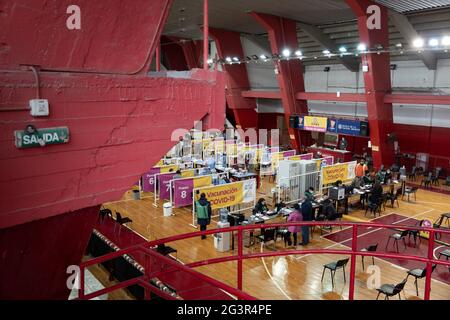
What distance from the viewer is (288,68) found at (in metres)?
26.7

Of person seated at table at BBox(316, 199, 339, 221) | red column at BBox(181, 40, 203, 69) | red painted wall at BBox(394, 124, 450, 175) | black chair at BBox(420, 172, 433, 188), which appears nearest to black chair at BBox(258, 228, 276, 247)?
person seated at table at BBox(316, 199, 339, 221)

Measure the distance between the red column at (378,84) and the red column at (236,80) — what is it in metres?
12.8

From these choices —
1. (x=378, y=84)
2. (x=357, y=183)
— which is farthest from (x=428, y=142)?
(x=357, y=183)

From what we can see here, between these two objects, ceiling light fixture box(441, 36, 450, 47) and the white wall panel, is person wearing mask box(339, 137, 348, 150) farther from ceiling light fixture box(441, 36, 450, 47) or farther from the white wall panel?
ceiling light fixture box(441, 36, 450, 47)

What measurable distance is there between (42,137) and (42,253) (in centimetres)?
104

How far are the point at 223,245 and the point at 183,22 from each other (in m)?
17.5

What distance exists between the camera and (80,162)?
9.57 feet

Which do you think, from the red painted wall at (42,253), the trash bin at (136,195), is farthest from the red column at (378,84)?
the red painted wall at (42,253)

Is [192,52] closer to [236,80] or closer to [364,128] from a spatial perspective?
[236,80]

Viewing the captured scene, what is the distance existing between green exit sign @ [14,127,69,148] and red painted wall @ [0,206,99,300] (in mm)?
646

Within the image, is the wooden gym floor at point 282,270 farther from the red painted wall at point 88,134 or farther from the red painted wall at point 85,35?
the red painted wall at point 85,35

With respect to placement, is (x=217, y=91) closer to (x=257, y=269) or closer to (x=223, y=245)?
(x=257, y=269)

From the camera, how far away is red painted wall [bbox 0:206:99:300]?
2854mm
